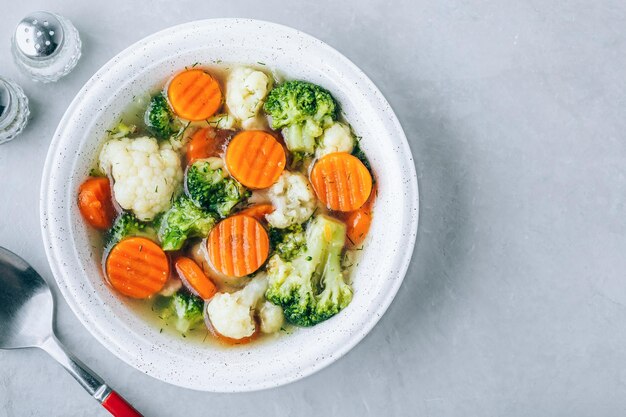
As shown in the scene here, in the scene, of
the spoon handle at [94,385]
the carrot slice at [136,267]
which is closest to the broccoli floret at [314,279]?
the carrot slice at [136,267]

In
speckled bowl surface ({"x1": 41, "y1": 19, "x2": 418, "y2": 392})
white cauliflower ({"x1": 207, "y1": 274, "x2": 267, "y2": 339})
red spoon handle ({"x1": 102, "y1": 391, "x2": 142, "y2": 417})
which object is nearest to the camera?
speckled bowl surface ({"x1": 41, "y1": 19, "x2": 418, "y2": 392})

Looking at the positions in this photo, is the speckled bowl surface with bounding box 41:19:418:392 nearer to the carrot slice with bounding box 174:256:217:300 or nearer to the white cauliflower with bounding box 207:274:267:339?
the white cauliflower with bounding box 207:274:267:339

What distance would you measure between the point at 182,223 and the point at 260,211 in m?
0.29

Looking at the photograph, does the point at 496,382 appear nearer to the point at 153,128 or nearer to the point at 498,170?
the point at 498,170

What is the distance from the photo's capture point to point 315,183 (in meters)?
2.53

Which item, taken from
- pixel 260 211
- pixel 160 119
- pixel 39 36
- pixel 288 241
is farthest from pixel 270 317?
pixel 39 36

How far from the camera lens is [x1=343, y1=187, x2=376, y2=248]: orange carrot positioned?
255 cm

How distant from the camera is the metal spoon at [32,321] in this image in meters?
2.54

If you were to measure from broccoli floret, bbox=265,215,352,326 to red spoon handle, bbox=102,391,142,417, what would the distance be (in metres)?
0.68

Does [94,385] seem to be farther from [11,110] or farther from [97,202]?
[11,110]

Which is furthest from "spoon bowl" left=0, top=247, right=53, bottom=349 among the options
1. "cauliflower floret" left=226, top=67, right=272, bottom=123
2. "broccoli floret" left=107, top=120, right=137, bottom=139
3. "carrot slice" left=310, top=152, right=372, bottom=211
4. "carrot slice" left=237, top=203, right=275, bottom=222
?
"carrot slice" left=310, top=152, right=372, bottom=211

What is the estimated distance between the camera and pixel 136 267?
248 centimetres

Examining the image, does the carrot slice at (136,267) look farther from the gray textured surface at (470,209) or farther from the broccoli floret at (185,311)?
the gray textured surface at (470,209)

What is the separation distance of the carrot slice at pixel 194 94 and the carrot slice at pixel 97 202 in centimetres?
38
